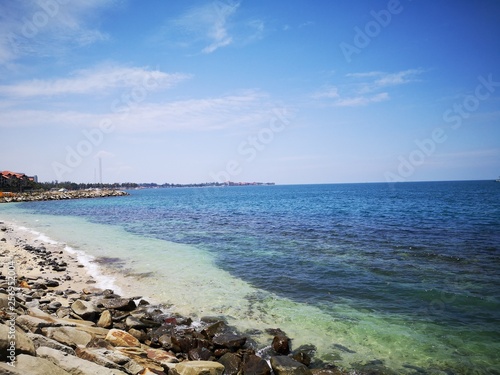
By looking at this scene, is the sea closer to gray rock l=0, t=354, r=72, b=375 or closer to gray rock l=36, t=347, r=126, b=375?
gray rock l=36, t=347, r=126, b=375

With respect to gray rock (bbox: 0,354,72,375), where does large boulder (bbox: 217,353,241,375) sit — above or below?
below

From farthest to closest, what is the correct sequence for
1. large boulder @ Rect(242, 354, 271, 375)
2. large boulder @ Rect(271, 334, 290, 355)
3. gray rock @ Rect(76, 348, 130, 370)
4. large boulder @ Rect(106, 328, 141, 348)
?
1. large boulder @ Rect(271, 334, 290, 355)
2. large boulder @ Rect(106, 328, 141, 348)
3. large boulder @ Rect(242, 354, 271, 375)
4. gray rock @ Rect(76, 348, 130, 370)

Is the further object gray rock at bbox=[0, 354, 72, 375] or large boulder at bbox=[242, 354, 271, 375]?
large boulder at bbox=[242, 354, 271, 375]

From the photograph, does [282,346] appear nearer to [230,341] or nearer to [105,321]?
[230,341]

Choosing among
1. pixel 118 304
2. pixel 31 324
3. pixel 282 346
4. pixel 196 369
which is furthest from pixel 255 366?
pixel 118 304

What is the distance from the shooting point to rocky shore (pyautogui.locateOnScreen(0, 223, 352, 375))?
5.54 meters

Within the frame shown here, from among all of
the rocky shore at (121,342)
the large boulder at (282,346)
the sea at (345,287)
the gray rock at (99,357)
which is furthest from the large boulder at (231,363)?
the gray rock at (99,357)

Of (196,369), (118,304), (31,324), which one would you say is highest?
(31,324)

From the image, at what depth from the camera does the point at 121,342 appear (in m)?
8.06

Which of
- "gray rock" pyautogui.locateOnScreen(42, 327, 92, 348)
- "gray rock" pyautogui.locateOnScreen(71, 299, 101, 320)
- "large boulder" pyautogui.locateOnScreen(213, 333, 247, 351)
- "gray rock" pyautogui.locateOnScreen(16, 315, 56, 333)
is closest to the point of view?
"gray rock" pyautogui.locateOnScreen(42, 327, 92, 348)

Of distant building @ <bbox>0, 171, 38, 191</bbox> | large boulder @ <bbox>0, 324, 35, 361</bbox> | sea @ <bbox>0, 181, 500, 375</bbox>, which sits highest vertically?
distant building @ <bbox>0, 171, 38, 191</bbox>

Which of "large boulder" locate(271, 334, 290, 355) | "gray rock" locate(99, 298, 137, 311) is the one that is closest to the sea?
"large boulder" locate(271, 334, 290, 355)

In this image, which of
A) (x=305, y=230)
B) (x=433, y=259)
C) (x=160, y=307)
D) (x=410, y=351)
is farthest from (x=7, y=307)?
(x=305, y=230)

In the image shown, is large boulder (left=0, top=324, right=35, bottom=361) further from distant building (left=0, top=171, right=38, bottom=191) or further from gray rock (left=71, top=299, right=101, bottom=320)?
distant building (left=0, top=171, right=38, bottom=191)
